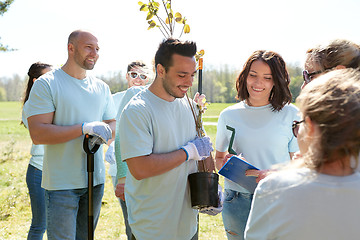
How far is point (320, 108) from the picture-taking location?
1.06 m

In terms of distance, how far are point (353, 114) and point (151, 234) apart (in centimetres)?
137

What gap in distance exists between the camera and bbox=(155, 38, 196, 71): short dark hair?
2133 mm

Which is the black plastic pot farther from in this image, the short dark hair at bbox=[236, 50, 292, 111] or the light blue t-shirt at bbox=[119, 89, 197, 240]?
the short dark hair at bbox=[236, 50, 292, 111]

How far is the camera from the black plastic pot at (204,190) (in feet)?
6.67

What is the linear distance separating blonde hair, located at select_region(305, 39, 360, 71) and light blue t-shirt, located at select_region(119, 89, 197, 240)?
0.87 metres

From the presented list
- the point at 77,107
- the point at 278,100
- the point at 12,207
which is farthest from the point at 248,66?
the point at 12,207

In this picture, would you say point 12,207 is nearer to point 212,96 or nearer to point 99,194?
point 99,194

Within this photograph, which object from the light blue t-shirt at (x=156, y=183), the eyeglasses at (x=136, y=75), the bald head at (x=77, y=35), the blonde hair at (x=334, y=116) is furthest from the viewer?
the eyeglasses at (x=136, y=75)

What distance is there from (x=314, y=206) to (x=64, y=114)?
202 centimetres

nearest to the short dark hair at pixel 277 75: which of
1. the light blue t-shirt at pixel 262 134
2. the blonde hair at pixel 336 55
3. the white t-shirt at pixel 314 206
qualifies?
the light blue t-shirt at pixel 262 134

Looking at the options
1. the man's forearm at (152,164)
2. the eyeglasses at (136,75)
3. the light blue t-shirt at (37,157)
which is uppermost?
the eyeglasses at (136,75)

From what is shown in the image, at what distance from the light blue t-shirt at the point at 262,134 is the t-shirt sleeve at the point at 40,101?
1.28 m

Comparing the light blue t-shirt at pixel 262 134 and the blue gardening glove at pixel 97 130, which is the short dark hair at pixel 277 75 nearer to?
the light blue t-shirt at pixel 262 134

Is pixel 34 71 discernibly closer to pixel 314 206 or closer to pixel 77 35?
pixel 77 35
